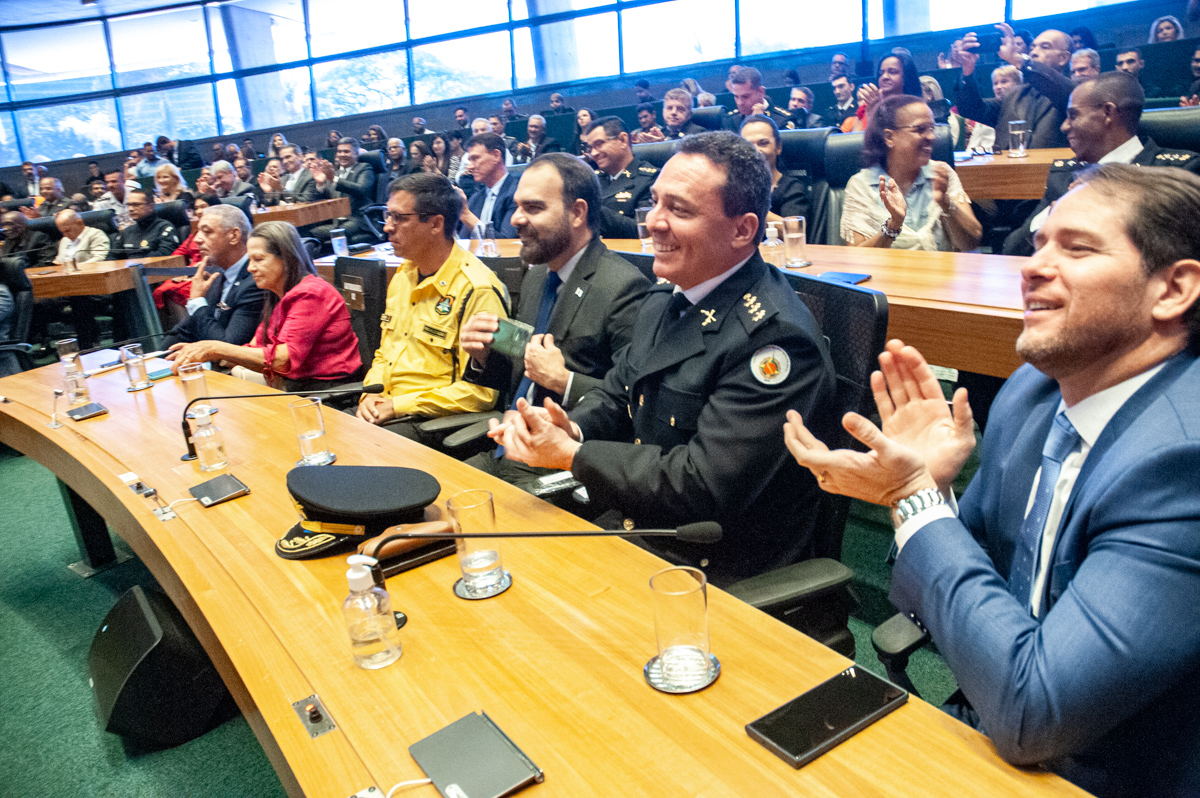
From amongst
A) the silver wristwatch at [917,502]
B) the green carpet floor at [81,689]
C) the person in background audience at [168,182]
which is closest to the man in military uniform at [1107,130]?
the green carpet floor at [81,689]

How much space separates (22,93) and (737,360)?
62.6 feet

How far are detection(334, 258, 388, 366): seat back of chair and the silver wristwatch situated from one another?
8.22ft

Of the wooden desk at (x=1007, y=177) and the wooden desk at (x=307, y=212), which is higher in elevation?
the wooden desk at (x=307, y=212)

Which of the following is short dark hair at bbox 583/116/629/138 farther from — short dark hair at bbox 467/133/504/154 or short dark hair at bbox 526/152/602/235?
short dark hair at bbox 526/152/602/235

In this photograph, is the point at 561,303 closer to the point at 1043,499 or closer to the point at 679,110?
the point at 1043,499

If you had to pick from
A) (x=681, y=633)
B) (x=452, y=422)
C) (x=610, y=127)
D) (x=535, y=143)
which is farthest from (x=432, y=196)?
(x=535, y=143)

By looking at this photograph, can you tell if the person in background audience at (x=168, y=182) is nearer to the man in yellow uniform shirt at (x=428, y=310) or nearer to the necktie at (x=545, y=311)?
the man in yellow uniform shirt at (x=428, y=310)

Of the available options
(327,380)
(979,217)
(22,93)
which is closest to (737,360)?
(327,380)

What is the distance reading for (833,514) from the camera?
163cm

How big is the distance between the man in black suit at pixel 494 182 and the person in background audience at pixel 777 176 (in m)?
1.62

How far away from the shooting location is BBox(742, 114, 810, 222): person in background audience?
4.08m

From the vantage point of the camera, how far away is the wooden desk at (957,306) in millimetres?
2268

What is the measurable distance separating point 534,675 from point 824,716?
388mm

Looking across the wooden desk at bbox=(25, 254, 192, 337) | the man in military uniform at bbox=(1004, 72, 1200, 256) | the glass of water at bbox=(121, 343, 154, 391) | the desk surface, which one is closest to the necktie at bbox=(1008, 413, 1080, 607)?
the man in military uniform at bbox=(1004, 72, 1200, 256)
